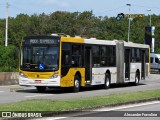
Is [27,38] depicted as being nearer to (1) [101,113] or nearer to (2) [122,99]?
(2) [122,99]

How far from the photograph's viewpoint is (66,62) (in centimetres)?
2650

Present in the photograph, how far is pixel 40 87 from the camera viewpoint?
92.6 ft

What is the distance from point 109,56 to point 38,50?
22.9ft

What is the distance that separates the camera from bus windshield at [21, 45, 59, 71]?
26016mm

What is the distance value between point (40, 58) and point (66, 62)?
1414mm

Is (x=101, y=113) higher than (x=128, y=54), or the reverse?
(x=128, y=54)

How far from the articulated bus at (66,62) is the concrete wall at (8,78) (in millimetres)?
5168

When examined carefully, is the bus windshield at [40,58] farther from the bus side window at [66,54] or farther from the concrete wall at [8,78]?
the concrete wall at [8,78]

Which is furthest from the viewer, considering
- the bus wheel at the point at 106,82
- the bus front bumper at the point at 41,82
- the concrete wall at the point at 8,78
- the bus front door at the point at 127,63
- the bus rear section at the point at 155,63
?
the bus rear section at the point at 155,63

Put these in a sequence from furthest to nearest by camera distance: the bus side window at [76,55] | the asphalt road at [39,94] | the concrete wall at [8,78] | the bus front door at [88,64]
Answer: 1. the concrete wall at [8,78]
2. the bus front door at [88,64]
3. the bus side window at [76,55]
4. the asphalt road at [39,94]

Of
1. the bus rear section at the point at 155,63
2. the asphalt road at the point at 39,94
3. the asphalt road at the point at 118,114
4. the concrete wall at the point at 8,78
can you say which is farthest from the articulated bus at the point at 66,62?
the bus rear section at the point at 155,63

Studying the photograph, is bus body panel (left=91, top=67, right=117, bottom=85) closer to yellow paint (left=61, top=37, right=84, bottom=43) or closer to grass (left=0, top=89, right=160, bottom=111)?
yellow paint (left=61, top=37, right=84, bottom=43)

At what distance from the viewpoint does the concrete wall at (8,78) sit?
32.7 meters

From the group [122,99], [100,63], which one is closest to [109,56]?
[100,63]
